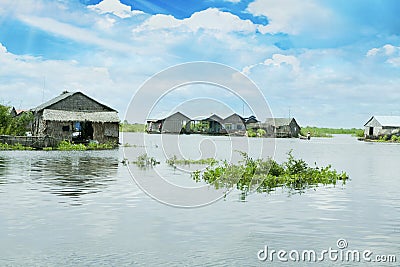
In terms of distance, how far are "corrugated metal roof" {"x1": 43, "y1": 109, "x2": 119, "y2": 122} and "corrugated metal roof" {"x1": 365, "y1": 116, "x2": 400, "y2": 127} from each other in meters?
46.6

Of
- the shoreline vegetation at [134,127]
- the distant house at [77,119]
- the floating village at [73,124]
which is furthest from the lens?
the distant house at [77,119]

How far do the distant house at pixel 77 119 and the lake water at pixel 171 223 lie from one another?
1883 cm

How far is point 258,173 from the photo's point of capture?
18.0 m

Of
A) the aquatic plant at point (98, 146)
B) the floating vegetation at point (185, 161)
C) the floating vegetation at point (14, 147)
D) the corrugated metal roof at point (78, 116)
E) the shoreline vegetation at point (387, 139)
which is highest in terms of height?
the corrugated metal roof at point (78, 116)

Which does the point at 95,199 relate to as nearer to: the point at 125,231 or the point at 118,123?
the point at 125,231

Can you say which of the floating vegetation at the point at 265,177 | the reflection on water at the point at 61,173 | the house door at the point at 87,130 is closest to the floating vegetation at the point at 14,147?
the reflection on water at the point at 61,173

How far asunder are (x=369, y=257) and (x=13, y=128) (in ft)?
105

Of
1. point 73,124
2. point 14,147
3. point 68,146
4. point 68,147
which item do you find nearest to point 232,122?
point 68,147

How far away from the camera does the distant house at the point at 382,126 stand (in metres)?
73.5

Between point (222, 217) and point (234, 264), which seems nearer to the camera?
point (234, 264)

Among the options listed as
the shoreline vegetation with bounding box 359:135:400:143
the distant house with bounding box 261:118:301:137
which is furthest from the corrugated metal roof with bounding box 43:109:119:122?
the distant house with bounding box 261:118:301:137

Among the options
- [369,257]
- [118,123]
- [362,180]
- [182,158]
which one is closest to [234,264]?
[369,257]

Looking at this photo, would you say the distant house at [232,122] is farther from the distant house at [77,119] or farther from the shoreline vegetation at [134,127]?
the distant house at [77,119]

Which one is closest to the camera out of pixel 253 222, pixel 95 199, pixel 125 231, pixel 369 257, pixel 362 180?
pixel 369 257
